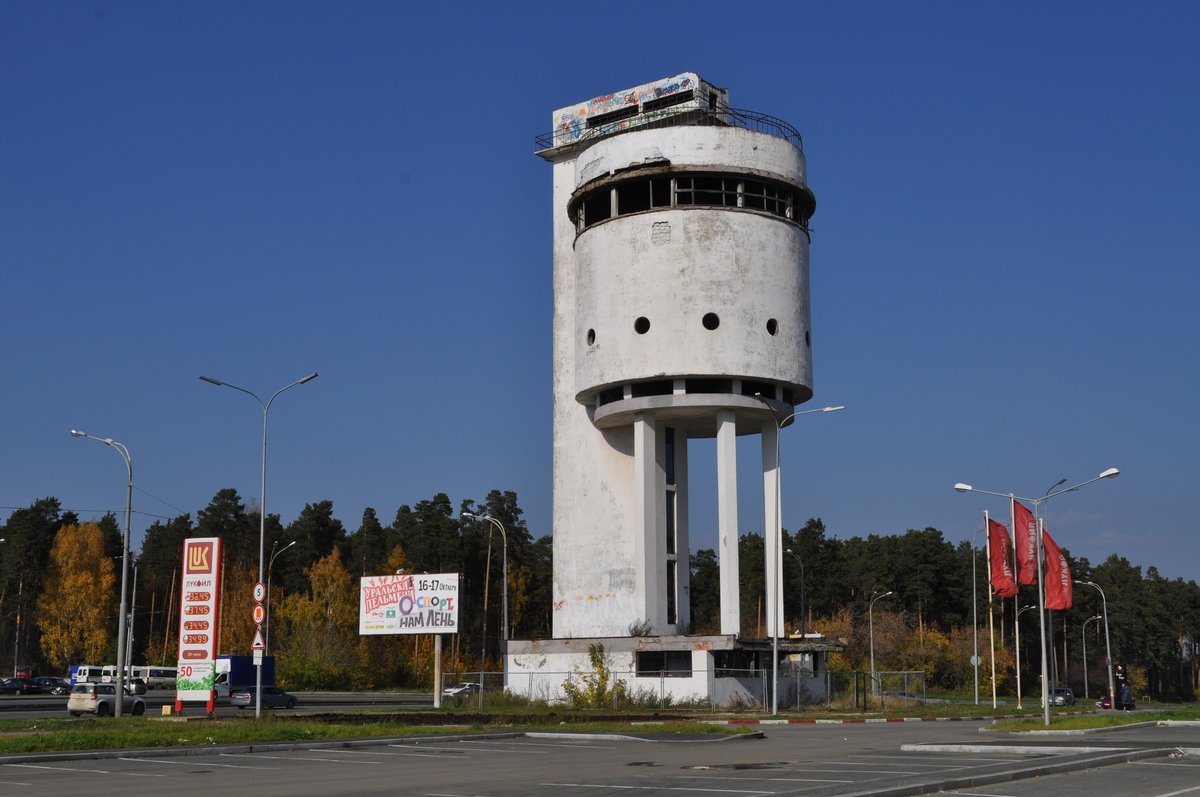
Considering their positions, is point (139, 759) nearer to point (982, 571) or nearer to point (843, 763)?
point (843, 763)

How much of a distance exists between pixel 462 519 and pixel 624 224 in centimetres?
6321

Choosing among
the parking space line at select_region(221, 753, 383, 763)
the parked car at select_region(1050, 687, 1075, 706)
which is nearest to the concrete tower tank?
the parking space line at select_region(221, 753, 383, 763)

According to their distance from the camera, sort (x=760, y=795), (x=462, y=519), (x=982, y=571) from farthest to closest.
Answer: (x=982, y=571) < (x=462, y=519) < (x=760, y=795)

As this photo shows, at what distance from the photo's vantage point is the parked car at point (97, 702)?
1751 inches

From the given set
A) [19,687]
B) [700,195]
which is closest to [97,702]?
[700,195]

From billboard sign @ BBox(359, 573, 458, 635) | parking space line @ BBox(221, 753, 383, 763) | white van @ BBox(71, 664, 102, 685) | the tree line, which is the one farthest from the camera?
the tree line

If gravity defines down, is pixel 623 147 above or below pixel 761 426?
above

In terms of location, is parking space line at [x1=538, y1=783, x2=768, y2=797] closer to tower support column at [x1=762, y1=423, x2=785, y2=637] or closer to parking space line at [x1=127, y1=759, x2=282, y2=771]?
parking space line at [x1=127, y1=759, x2=282, y2=771]

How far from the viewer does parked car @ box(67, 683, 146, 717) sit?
4447cm

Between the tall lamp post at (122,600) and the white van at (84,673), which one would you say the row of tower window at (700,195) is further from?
the white van at (84,673)

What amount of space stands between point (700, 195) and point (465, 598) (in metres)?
60.8

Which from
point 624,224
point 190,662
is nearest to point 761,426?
point 624,224

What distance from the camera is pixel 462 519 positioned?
372 ft

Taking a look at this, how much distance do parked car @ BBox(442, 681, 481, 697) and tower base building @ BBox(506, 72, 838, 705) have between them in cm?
502
